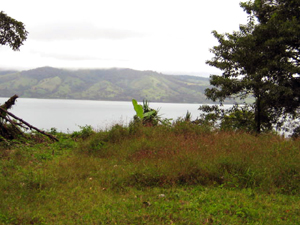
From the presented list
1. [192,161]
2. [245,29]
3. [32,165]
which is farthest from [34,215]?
[245,29]

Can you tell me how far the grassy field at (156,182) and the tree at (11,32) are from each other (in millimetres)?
4254

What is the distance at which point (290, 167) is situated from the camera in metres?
6.85

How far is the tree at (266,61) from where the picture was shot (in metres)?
13.2

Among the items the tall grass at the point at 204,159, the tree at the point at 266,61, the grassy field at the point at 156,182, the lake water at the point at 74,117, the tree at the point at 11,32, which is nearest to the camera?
the grassy field at the point at 156,182

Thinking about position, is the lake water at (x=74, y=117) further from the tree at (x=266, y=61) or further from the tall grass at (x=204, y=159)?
the tree at (x=266, y=61)

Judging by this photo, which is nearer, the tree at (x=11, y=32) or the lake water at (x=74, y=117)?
the tree at (x=11, y=32)

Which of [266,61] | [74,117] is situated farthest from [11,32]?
[74,117]

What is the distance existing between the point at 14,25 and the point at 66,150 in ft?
18.5

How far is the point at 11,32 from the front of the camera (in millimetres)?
10359

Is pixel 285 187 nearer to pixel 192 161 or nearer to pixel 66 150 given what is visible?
pixel 192 161

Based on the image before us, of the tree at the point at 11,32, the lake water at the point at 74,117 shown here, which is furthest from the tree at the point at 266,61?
the tree at the point at 11,32

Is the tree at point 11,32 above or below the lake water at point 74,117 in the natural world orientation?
above

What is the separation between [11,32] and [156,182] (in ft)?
28.7

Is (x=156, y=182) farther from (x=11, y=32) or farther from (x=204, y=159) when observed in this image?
(x=11, y=32)
